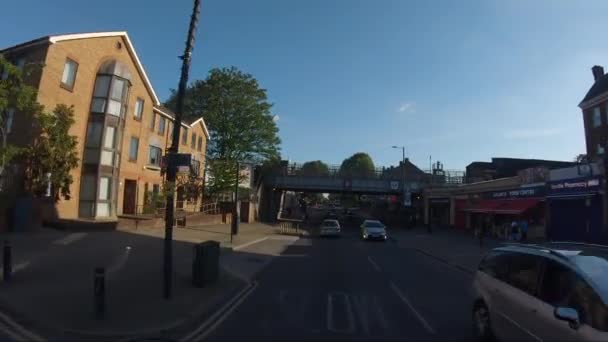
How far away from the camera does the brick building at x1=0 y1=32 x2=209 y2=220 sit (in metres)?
26.5

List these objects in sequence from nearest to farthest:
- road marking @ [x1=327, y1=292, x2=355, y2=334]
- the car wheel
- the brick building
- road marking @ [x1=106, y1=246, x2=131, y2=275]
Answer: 1. the car wheel
2. road marking @ [x1=327, y1=292, x2=355, y2=334]
3. road marking @ [x1=106, y1=246, x2=131, y2=275]
4. the brick building

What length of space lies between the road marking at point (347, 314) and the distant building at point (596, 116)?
32059 millimetres

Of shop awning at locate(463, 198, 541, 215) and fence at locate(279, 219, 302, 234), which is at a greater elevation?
shop awning at locate(463, 198, 541, 215)

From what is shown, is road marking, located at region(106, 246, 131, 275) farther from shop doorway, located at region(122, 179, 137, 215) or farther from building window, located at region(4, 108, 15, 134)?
shop doorway, located at region(122, 179, 137, 215)

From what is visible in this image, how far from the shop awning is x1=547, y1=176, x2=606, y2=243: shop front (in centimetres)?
172

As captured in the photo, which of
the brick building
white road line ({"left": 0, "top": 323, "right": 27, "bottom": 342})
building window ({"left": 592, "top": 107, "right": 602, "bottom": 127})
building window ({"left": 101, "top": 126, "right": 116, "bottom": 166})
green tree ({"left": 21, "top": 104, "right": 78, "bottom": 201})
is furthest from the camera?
building window ({"left": 592, "top": 107, "right": 602, "bottom": 127})

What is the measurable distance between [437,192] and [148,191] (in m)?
34.7

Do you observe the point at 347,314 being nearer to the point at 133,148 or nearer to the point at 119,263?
the point at 119,263

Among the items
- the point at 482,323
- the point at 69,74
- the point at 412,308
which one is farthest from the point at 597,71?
the point at 482,323

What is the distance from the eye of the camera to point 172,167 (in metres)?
11.7

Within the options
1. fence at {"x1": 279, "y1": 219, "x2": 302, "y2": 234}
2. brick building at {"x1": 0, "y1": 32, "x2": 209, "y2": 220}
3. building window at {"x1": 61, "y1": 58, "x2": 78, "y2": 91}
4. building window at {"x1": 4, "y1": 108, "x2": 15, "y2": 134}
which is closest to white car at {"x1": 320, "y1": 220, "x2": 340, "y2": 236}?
fence at {"x1": 279, "y1": 219, "x2": 302, "y2": 234}

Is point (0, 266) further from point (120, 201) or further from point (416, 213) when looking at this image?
point (416, 213)

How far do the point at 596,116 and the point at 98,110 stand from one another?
119ft

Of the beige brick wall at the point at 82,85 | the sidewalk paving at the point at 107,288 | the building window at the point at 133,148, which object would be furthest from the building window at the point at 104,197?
the sidewalk paving at the point at 107,288
